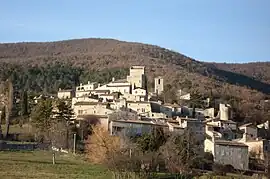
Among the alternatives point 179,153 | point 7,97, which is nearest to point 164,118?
point 7,97

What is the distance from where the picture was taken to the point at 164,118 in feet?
216

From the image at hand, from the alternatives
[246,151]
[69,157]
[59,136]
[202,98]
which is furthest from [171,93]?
[69,157]

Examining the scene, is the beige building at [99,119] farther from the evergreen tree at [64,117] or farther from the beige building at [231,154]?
the beige building at [231,154]

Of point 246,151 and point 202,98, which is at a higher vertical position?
point 202,98

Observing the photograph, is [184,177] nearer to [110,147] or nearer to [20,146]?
[110,147]

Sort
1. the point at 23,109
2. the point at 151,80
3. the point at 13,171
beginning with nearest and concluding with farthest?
the point at 13,171 → the point at 23,109 → the point at 151,80

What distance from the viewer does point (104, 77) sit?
11562cm

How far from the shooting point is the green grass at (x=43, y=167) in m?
30.7

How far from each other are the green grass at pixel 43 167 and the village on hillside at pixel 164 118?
14352mm

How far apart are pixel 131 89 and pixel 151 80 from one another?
2585cm

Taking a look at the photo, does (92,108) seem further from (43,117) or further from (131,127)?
(131,127)

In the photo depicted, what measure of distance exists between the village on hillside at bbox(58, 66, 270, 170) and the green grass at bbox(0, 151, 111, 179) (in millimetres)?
14352

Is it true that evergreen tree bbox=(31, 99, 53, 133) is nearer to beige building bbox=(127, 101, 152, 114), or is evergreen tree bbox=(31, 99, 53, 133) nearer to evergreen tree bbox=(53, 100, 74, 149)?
evergreen tree bbox=(53, 100, 74, 149)

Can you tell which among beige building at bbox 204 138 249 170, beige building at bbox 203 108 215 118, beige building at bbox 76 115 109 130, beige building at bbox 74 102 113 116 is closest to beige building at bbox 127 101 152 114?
beige building at bbox 74 102 113 116
